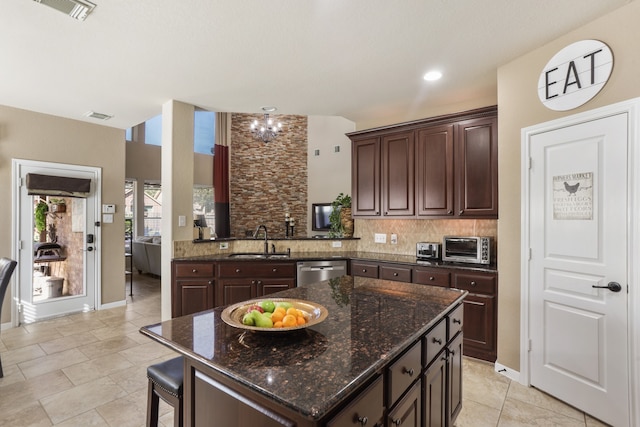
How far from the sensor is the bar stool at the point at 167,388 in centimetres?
142

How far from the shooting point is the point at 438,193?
3.57 meters

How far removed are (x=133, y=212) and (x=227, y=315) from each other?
7.85 m

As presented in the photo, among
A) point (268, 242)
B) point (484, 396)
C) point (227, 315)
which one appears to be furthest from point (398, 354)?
point (268, 242)

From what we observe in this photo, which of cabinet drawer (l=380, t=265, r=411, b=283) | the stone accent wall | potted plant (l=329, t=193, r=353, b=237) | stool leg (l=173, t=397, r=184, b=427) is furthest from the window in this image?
stool leg (l=173, t=397, r=184, b=427)

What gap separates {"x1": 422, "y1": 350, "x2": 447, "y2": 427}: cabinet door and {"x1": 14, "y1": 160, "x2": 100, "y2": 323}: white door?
16.4 feet

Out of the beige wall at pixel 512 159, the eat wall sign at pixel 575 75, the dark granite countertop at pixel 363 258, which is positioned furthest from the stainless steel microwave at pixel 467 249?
the eat wall sign at pixel 575 75

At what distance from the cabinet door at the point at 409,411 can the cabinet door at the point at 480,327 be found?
1.85m

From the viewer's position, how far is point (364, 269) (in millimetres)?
3844

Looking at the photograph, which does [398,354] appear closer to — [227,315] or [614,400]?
[227,315]

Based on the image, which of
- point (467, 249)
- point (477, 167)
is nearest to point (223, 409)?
point (467, 249)

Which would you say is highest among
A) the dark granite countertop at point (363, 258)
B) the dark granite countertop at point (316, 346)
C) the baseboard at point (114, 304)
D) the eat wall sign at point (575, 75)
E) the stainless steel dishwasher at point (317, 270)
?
the eat wall sign at point (575, 75)

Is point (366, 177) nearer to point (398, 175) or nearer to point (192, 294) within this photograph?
point (398, 175)

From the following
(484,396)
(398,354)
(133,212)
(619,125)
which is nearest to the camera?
(398,354)

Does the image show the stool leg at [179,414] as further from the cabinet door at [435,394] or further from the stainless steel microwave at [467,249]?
the stainless steel microwave at [467,249]
